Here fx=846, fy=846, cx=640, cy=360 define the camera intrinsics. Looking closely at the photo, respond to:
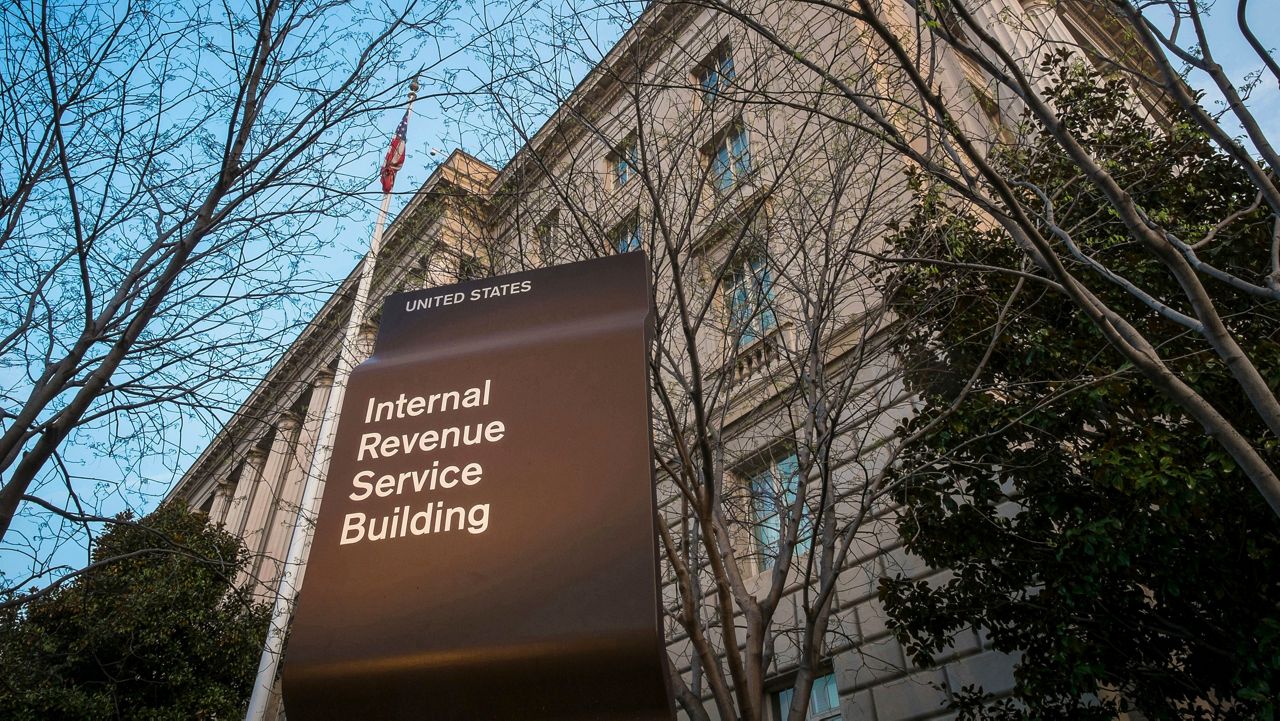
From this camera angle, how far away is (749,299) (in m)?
9.64

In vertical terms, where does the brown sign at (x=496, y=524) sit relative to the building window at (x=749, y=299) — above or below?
below

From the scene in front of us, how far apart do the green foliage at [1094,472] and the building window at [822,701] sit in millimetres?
1753

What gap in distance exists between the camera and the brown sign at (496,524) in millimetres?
1765

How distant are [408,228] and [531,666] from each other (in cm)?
921

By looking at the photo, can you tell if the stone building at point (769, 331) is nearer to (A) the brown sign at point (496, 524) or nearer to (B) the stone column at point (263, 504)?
(A) the brown sign at point (496, 524)

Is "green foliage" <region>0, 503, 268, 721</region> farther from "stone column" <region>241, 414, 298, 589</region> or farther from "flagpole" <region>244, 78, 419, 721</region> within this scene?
"stone column" <region>241, 414, 298, 589</region>

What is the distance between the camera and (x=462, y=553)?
2.02m

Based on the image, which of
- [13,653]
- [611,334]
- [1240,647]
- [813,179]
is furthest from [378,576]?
[13,653]

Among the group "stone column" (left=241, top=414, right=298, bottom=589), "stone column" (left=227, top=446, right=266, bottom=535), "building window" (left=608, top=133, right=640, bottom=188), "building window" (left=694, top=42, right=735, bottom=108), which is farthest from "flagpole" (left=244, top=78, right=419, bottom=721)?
"stone column" (left=227, top=446, right=266, bottom=535)

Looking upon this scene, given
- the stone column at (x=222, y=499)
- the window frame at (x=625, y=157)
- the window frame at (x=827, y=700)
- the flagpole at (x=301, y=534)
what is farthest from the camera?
the stone column at (x=222, y=499)

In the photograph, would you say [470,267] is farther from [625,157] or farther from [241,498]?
[241,498]

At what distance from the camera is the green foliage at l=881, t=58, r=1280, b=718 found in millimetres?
6137

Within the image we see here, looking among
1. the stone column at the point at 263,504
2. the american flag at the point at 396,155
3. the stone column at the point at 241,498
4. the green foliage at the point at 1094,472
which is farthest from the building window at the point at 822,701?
the stone column at the point at 241,498

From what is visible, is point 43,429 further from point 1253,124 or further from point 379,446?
point 1253,124
